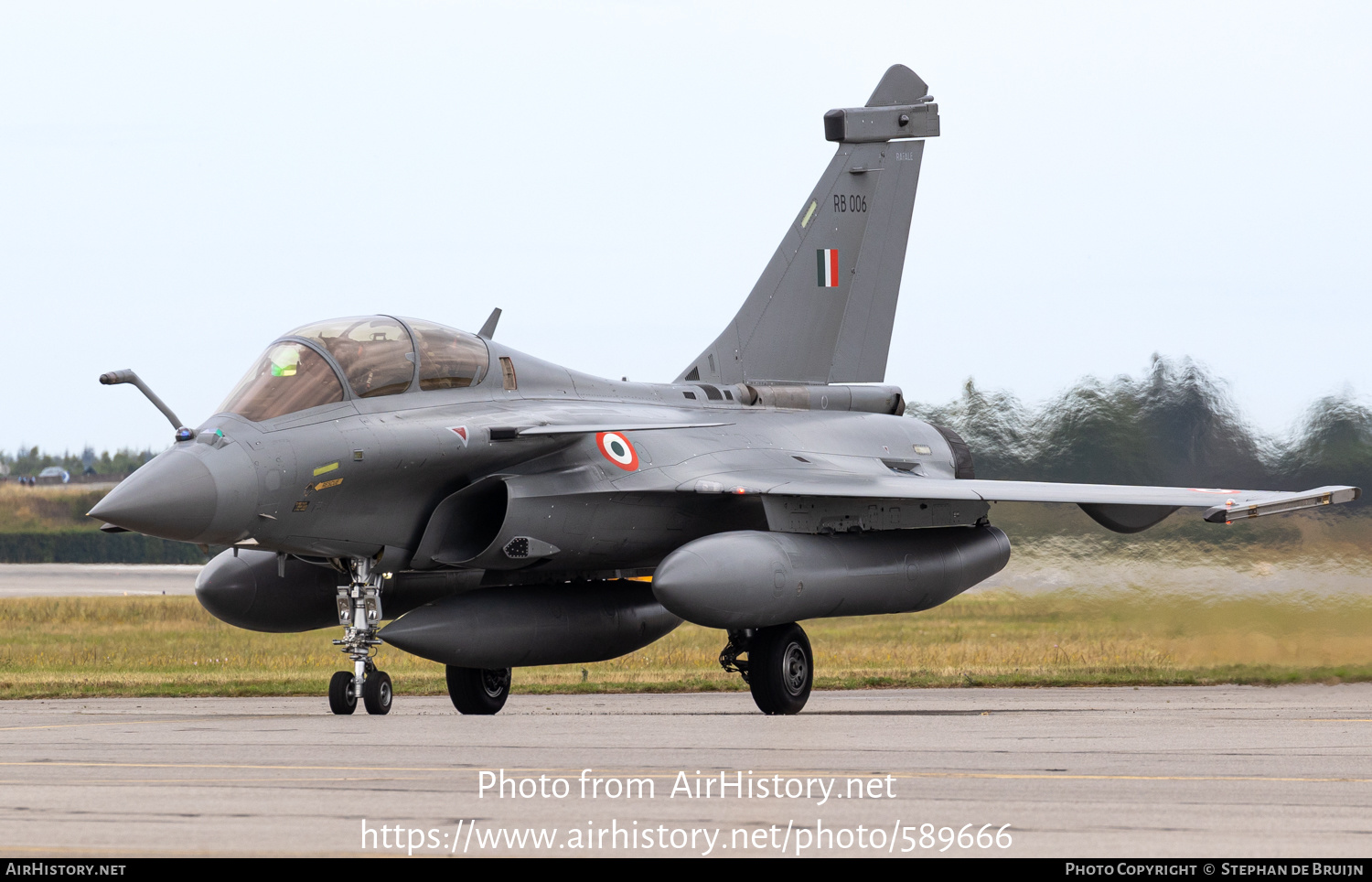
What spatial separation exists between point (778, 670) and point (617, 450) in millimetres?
2194

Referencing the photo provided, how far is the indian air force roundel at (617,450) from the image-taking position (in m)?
12.9

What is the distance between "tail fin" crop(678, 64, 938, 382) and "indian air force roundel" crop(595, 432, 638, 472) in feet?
10.3

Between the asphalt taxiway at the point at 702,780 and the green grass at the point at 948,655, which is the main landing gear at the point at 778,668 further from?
the green grass at the point at 948,655

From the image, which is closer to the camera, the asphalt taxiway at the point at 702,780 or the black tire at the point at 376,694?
the asphalt taxiway at the point at 702,780

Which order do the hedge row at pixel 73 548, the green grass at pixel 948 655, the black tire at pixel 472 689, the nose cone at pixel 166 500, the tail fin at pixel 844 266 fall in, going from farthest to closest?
1. the hedge row at pixel 73 548
2. the tail fin at pixel 844 266
3. the green grass at pixel 948 655
4. the black tire at pixel 472 689
5. the nose cone at pixel 166 500

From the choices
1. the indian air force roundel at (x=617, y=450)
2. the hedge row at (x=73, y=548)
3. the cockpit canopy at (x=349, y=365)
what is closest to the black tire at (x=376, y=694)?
the cockpit canopy at (x=349, y=365)

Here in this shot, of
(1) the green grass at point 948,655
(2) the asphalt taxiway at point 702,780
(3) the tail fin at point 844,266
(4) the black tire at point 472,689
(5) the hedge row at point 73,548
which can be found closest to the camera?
(2) the asphalt taxiway at point 702,780

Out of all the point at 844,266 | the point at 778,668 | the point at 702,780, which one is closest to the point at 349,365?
the point at 778,668

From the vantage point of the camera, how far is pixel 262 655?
885 inches

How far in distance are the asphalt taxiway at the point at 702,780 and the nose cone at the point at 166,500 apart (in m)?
1.38

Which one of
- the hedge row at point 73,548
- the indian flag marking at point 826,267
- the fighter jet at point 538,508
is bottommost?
the hedge row at point 73,548
